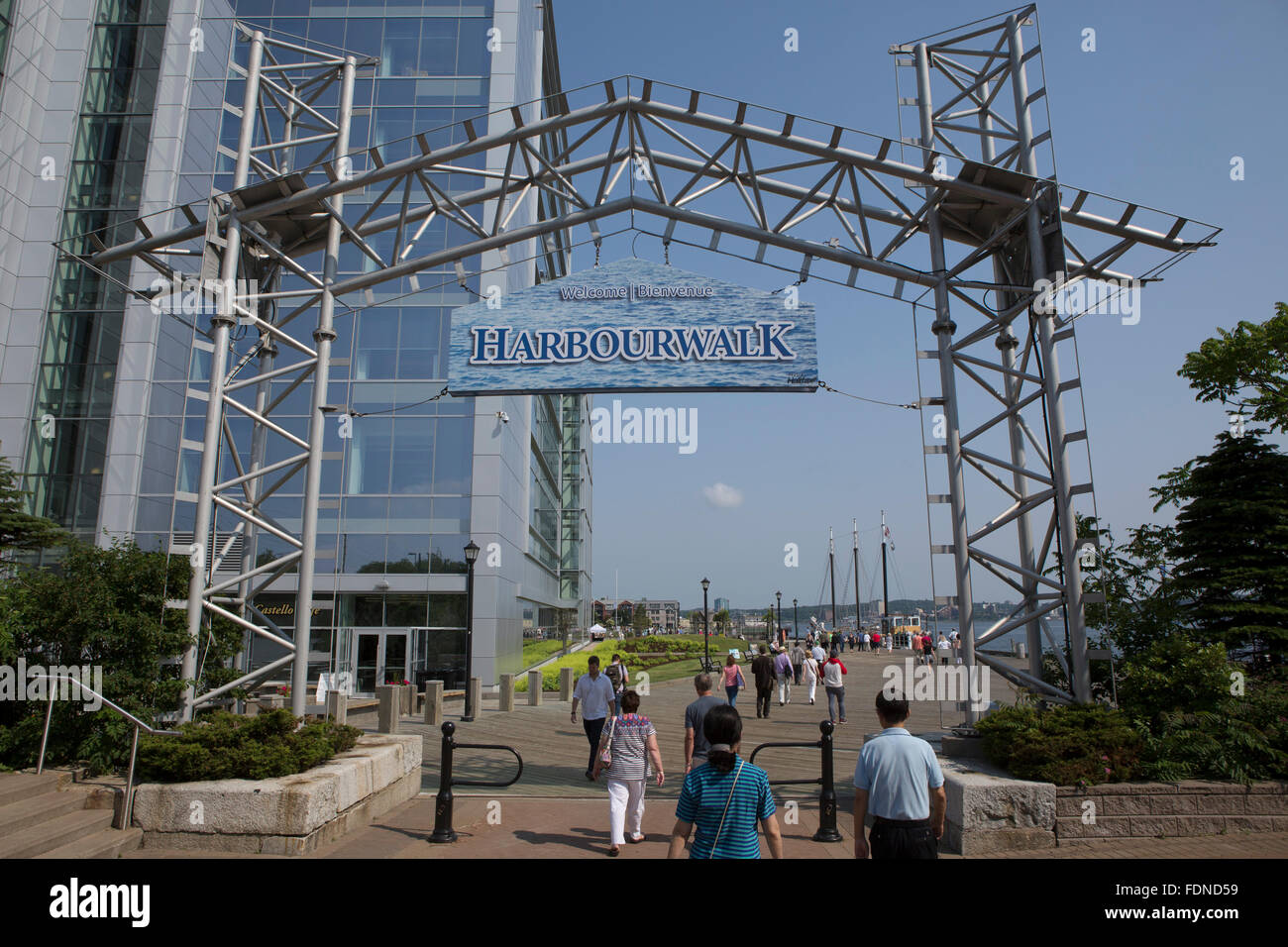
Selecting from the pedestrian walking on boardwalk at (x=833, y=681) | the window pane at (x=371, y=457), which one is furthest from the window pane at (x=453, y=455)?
the pedestrian walking on boardwalk at (x=833, y=681)

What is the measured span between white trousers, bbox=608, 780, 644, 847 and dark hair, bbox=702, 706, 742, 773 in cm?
358

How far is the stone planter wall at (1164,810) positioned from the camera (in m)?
7.52

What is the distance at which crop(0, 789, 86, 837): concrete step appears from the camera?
6777 mm

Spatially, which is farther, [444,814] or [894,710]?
[444,814]

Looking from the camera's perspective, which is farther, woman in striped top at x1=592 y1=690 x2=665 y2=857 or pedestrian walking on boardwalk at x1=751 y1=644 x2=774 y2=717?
pedestrian walking on boardwalk at x1=751 y1=644 x2=774 y2=717

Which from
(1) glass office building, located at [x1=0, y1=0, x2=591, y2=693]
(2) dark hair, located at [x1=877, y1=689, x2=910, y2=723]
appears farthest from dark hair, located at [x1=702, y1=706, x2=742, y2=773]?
(1) glass office building, located at [x1=0, y1=0, x2=591, y2=693]

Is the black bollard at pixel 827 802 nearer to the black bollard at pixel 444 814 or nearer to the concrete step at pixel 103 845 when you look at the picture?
the black bollard at pixel 444 814

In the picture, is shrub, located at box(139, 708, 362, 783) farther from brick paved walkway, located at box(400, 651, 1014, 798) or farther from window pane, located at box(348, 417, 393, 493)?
window pane, located at box(348, 417, 393, 493)

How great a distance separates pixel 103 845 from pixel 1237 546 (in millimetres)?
15872

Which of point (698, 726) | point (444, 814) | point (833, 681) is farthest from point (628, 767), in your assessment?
point (833, 681)

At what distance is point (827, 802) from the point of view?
8.34 metres

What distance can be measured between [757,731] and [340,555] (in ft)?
Result: 54.4

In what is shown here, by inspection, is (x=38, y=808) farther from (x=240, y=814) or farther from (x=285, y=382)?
(x=285, y=382)
